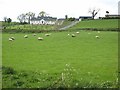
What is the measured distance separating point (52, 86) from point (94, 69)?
19.3ft

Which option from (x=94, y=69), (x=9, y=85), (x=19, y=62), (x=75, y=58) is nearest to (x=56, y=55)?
(x=75, y=58)

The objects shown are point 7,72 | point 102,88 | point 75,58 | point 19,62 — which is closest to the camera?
point 102,88

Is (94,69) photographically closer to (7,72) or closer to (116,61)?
(116,61)

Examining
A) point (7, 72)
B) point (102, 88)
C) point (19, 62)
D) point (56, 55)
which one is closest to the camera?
point (102, 88)

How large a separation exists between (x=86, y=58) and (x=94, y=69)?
461 cm

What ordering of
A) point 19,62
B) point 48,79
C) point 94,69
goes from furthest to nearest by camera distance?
point 19,62 < point 94,69 < point 48,79

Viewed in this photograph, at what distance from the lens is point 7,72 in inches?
643

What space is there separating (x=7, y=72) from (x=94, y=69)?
16.8 ft

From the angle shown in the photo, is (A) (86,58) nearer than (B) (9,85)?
No

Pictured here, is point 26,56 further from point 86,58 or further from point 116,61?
point 116,61

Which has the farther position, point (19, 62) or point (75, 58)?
point (75, 58)

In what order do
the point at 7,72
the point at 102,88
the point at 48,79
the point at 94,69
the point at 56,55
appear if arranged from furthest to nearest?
the point at 56,55, the point at 94,69, the point at 7,72, the point at 48,79, the point at 102,88

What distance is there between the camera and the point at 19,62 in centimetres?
2130

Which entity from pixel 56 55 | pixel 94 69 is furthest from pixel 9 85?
pixel 56 55
